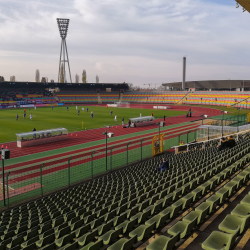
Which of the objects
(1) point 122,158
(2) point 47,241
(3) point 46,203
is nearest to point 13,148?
(1) point 122,158

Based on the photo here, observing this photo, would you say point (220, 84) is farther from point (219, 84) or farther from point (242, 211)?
point (242, 211)

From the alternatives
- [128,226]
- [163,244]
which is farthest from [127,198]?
[163,244]

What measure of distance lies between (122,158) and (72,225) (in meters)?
12.8

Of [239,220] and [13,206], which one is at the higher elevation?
[239,220]

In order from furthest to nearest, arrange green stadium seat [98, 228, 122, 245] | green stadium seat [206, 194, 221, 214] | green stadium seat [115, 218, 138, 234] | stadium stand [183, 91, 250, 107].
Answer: stadium stand [183, 91, 250, 107] < green stadium seat [206, 194, 221, 214] < green stadium seat [115, 218, 138, 234] < green stadium seat [98, 228, 122, 245]

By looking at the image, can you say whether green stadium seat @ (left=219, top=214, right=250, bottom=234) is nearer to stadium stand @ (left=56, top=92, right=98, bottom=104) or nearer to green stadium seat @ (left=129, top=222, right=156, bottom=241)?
green stadium seat @ (left=129, top=222, right=156, bottom=241)

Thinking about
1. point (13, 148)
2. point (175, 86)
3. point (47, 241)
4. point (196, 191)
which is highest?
point (175, 86)

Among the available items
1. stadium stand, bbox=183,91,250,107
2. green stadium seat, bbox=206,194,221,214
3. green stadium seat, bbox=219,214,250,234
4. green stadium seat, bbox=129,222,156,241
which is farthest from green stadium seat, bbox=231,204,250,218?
stadium stand, bbox=183,91,250,107

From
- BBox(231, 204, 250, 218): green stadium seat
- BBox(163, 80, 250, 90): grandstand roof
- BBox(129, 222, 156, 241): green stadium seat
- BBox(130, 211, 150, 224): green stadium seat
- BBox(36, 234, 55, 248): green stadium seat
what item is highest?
BBox(163, 80, 250, 90): grandstand roof

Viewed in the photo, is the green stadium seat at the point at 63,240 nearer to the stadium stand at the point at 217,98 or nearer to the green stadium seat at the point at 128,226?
the green stadium seat at the point at 128,226

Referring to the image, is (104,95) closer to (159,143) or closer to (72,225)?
(159,143)

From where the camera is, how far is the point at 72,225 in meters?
7.15

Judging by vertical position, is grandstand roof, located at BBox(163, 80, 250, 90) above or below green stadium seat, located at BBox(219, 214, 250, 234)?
above

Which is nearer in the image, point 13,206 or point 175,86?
point 13,206
